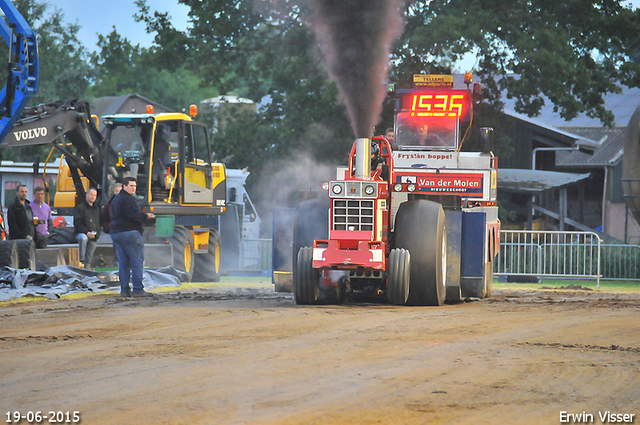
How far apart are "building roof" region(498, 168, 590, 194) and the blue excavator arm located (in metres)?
17.3

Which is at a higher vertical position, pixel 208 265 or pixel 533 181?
pixel 533 181

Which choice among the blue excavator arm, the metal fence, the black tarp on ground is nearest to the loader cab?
the black tarp on ground

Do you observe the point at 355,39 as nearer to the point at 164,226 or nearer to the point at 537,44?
the point at 164,226

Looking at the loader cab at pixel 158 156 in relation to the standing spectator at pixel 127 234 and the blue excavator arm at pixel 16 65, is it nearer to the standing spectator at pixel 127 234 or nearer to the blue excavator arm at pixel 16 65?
the standing spectator at pixel 127 234

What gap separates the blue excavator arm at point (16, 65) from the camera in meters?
13.4

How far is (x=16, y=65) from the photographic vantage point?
13688 mm

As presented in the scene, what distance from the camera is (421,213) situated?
12.3 m

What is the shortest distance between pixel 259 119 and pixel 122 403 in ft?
80.6

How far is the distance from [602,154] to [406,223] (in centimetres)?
2706

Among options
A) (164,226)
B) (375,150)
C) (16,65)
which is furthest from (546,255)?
(16,65)

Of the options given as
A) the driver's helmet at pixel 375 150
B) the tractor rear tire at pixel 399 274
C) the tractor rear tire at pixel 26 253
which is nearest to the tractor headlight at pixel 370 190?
the tractor rear tire at pixel 399 274

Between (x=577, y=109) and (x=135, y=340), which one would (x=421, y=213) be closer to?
(x=135, y=340)

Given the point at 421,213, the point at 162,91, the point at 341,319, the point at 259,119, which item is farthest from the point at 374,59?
the point at 162,91

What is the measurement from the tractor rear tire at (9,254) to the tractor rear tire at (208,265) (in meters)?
6.03
